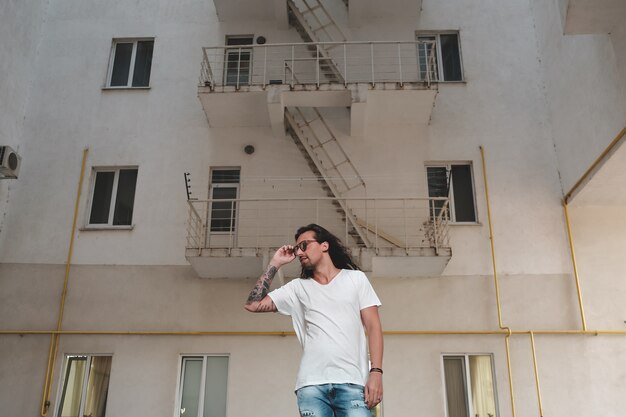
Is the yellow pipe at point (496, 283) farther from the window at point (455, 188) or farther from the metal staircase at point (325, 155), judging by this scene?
the metal staircase at point (325, 155)

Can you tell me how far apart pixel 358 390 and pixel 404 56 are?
390 inches

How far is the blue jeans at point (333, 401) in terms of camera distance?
9.85 ft

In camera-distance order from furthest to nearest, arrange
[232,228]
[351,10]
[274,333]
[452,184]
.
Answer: [351,10]
[452,184]
[232,228]
[274,333]

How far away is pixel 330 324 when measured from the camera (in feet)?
11.0

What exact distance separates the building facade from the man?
590cm

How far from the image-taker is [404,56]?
39.1 ft

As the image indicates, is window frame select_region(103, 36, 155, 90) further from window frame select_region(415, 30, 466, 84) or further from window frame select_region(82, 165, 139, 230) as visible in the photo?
window frame select_region(415, 30, 466, 84)

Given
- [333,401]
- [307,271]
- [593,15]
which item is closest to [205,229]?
[307,271]

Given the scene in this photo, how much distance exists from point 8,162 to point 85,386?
413cm

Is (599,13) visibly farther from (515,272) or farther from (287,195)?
(287,195)

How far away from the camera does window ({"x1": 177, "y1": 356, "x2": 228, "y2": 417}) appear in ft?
31.8

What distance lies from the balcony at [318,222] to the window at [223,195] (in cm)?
2

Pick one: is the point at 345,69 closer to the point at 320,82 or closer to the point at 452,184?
the point at 320,82

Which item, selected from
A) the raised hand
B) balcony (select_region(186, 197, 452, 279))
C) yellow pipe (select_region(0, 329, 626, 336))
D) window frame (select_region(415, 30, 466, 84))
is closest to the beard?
the raised hand
